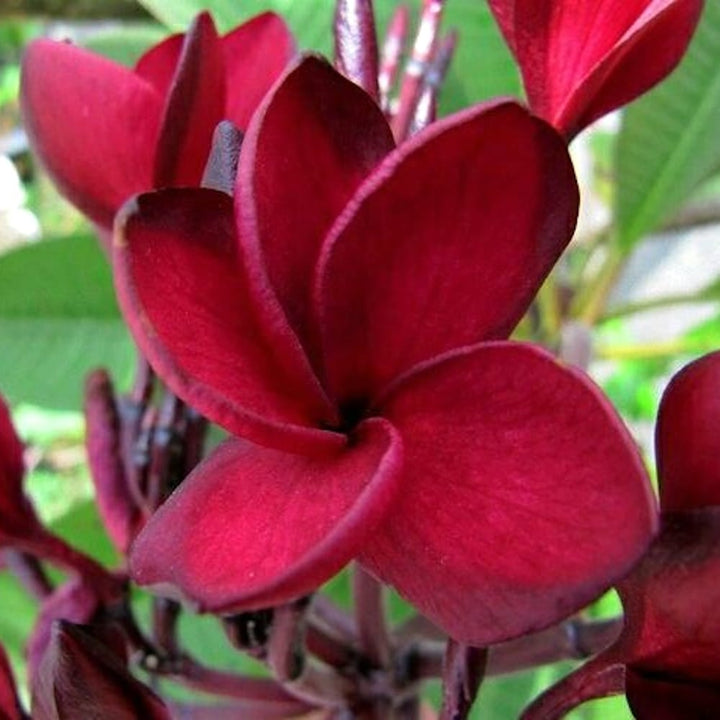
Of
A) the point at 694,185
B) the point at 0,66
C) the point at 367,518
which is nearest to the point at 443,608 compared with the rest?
the point at 367,518

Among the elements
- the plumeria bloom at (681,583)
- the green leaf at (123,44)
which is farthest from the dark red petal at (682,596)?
the green leaf at (123,44)

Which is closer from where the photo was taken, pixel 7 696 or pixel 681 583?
pixel 681 583

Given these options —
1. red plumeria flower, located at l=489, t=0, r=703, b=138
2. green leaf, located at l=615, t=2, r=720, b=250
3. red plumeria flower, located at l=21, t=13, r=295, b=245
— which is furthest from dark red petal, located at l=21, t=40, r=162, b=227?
green leaf, located at l=615, t=2, r=720, b=250

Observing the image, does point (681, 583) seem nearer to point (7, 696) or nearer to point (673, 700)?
point (673, 700)

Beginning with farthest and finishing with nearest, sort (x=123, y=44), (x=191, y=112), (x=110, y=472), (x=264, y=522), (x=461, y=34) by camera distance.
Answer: (x=123, y=44) → (x=461, y=34) → (x=110, y=472) → (x=191, y=112) → (x=264, y=522)

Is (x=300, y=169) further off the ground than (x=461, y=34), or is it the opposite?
(x=300, y=169)

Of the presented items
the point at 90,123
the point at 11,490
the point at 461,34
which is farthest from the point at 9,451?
the point at 461,34

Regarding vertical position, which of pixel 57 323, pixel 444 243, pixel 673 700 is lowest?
pixel 57 323

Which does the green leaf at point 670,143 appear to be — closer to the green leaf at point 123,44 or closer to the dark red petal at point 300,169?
the green leaf at point 123,44
